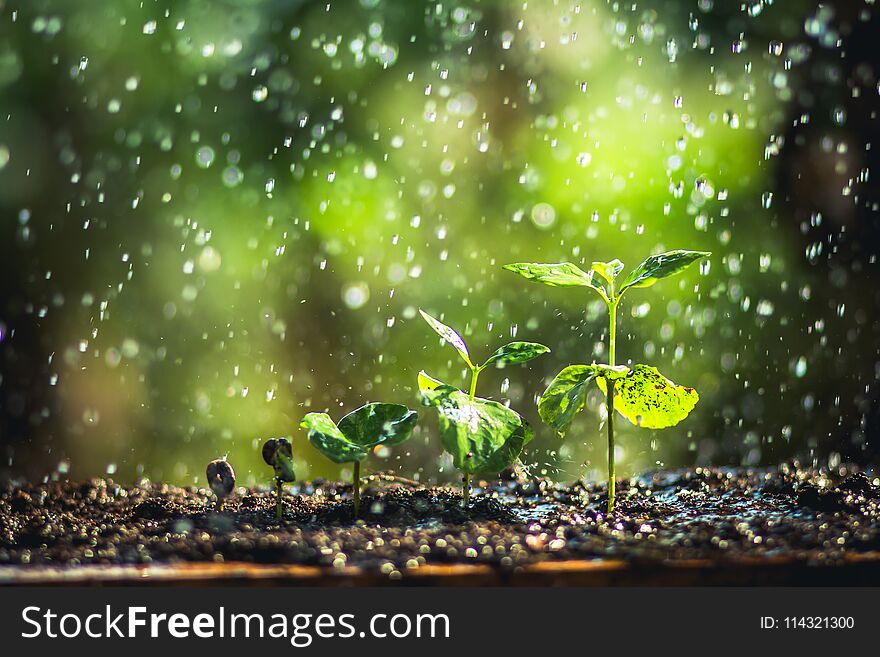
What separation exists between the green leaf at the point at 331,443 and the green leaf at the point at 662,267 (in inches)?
12.1

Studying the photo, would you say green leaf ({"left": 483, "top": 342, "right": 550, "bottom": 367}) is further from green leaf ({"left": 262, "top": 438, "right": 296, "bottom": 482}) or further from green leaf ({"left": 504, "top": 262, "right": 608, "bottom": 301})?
green leaf ({"left": 262, "top": 438, "right": 296, "bottom": 482})

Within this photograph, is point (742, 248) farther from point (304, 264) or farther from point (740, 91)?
point (304, 264)

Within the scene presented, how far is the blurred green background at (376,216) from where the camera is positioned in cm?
197

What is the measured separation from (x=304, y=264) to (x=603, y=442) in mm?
848

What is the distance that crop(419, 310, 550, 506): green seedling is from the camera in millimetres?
773

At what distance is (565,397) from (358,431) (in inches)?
8.3

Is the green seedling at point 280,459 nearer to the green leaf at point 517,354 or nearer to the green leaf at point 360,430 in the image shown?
the green leaf at point 360,430

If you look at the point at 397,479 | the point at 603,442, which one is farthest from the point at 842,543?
the point at 603,442

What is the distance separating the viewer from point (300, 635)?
0.60 metres

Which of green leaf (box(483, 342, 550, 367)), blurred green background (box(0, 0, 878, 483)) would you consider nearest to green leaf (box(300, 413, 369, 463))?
green leaf (box(483, 342, 550, 367))

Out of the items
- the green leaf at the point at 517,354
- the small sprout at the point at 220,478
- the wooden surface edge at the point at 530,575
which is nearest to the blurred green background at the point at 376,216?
the small sprout at the point at 220,478

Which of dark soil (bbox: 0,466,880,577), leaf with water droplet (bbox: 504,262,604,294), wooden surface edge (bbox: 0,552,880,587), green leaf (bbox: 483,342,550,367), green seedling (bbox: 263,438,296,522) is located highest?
leaf with water droplet (bbox: 504,262,604,294)

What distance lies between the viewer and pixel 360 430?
871 millimetres

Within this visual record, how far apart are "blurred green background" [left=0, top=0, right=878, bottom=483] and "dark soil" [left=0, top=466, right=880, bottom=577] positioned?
0.90m
